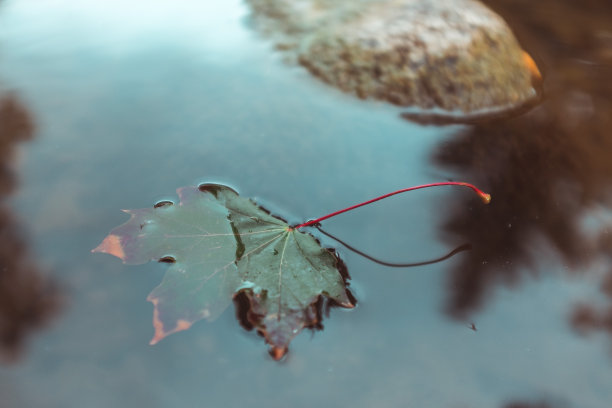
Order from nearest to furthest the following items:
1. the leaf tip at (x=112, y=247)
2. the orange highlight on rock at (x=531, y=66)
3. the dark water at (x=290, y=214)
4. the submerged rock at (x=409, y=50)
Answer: the dark water at (x=290, y=214), the leaf tip at (x=112, y=247), the submerged rock at (x=409, y=50), the orange highlight on rock at (x=531, y=66)

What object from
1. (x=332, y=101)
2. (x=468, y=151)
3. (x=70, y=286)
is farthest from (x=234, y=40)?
(x=70, y=286)

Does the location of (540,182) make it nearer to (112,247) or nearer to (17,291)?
(112,247)

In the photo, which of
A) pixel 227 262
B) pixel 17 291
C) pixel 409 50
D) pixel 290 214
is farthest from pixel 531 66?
pixel 17 291

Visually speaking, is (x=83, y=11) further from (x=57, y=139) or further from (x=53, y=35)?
(x=57, y=139)

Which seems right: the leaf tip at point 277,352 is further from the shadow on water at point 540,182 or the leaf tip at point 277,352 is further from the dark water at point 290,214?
the shadow on water at point 540,182

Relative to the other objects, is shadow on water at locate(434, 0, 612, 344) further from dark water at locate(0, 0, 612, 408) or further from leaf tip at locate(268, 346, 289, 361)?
leaf tip at locate(268, 346, 289, 361)

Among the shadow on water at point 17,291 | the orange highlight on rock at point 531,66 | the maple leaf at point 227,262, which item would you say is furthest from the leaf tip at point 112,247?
the orange highlight on rock at point 531,66

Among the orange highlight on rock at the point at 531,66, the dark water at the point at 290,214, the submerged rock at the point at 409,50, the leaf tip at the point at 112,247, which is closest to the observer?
the dark water at the point at 290,214
